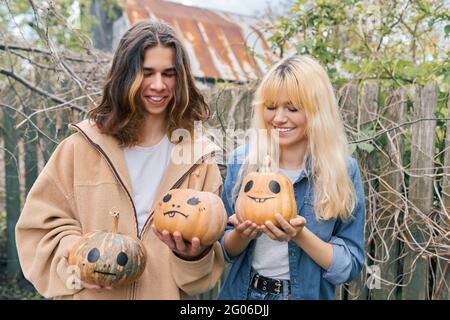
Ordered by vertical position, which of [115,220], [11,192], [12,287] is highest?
[115,220]

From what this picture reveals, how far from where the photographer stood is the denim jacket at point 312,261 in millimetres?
1965

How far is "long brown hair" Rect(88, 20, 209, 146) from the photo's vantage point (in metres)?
1.88

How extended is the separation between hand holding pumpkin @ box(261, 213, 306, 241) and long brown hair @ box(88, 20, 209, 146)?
61 cm

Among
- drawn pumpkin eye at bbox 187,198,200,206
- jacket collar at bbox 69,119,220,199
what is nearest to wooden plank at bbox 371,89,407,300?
jacket collar at bbox 69,119,220,199

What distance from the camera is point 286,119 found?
1.97 m

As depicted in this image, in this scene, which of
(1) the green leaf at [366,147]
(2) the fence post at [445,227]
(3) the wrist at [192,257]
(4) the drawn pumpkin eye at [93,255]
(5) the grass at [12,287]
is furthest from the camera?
(5) the grass at [12,287]

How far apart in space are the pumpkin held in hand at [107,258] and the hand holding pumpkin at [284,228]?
519mm

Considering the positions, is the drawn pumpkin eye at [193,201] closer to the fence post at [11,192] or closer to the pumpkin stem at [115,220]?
the pumpkin stem at [115,220]

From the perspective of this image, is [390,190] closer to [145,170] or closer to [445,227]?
[445,227]

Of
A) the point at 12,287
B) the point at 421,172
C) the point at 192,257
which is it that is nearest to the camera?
the point at 192,257

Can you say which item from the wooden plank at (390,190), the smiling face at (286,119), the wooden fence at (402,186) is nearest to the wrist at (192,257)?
the smiling face at (286,119)

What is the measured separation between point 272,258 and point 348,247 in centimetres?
34

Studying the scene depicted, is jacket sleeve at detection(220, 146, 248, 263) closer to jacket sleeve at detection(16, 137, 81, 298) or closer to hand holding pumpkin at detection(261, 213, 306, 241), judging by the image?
hand holding pumpkin at detection(261, 213, 306, 241)

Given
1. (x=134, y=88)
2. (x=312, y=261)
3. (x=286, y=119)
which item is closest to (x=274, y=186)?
(x=286, y=119)
